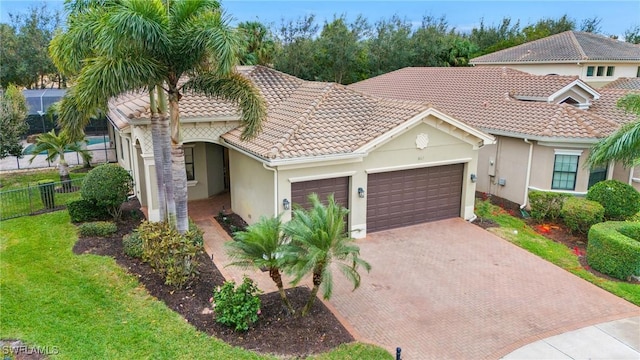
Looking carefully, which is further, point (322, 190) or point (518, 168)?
point (518, 168)

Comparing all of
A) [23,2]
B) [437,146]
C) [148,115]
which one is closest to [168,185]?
[148,115]

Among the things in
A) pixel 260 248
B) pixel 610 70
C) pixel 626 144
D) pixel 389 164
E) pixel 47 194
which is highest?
pixel 610 70

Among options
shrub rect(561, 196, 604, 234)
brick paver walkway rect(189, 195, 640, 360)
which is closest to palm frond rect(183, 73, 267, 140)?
brick paver walkway rect(189, 195, 640, 360)

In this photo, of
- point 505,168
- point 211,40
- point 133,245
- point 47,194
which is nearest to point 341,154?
point 211,40

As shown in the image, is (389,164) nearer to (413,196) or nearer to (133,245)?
(413,196)

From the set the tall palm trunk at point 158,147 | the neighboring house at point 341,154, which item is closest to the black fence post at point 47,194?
the neighboring house at point 341,154

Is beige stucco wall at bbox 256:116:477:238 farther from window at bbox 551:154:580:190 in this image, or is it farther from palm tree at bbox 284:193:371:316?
palm tree at bbox 284:193:371:316
